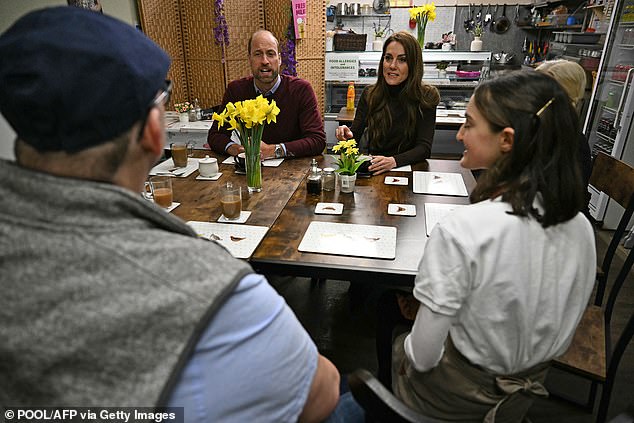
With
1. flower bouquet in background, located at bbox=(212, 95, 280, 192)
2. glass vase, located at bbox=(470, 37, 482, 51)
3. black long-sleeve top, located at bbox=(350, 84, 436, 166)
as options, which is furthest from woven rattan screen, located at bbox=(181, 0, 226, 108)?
glass vase, located at bbox=(470, 37, 482, 51)

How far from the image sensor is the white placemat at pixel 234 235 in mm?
1438

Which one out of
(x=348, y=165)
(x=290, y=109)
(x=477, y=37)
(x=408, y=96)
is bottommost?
(x=348, y=165)

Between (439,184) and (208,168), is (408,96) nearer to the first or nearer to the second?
(439,184)

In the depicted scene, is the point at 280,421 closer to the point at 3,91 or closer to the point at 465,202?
the point at 3,91

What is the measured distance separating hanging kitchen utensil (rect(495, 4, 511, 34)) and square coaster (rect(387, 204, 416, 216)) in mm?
4972

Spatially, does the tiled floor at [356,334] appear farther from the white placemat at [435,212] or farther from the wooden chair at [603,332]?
the white placemat at [435,212]

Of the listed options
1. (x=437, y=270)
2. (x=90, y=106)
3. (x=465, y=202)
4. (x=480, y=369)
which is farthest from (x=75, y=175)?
(x=465, y=202)

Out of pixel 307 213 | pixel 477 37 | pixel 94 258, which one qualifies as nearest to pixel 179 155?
pixel 307 213

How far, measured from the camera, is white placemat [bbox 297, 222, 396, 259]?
1.42m

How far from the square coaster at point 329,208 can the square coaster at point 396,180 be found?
421 mm

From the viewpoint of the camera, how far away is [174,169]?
2.31 m

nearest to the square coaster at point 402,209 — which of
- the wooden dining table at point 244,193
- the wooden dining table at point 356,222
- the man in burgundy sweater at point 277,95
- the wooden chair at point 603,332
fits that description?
the wooden dining table at point 356,222

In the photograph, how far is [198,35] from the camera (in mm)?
4168

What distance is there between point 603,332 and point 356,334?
46.6 inches
